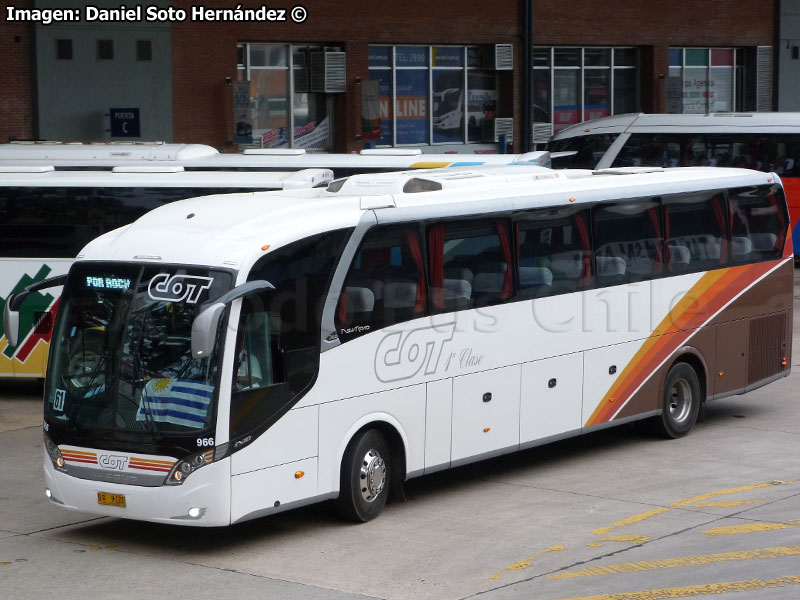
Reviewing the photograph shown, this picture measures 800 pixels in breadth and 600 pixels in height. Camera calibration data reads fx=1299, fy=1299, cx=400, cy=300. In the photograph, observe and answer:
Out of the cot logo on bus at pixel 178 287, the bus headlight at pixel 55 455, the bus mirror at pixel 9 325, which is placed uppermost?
the cot logo on bus at pixel 178 287

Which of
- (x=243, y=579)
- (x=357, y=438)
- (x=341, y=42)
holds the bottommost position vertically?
(x=243, y=579)

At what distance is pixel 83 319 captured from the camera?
1005 cm

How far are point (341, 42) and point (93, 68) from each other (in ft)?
24.4

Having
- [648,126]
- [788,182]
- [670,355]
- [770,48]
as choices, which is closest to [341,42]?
[648,126]

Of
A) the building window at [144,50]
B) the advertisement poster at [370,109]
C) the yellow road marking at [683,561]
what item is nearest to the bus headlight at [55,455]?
the yellow road marking at [683,561]

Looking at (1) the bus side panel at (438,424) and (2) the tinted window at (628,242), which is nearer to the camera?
(1) the bus side panel at (438,424)

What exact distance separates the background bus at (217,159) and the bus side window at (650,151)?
1092 cm

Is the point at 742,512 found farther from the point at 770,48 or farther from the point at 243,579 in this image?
the point at 770,48

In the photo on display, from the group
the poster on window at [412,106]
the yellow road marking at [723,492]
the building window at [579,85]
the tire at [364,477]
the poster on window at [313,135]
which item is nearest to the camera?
the tire at [364,477]

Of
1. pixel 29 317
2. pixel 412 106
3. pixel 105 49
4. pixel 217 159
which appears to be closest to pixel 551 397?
pixel 29 317

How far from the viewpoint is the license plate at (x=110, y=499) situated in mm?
9617

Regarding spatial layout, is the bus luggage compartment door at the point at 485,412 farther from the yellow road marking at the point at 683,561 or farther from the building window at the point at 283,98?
the building window at the point at 283,98

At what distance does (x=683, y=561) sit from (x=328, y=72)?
2727cm

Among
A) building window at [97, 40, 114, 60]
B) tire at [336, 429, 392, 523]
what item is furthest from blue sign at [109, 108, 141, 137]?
tire at [336, 429, 392, 523]
